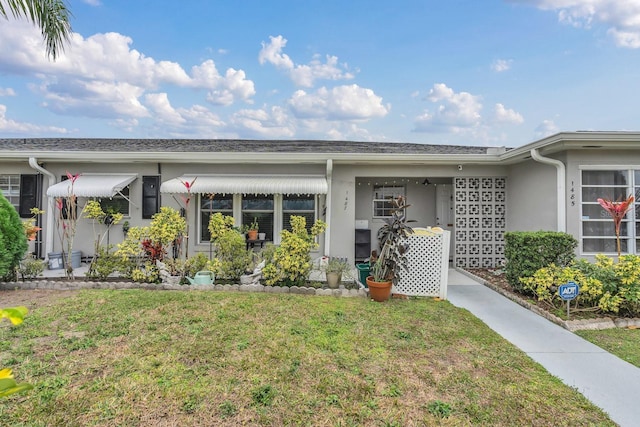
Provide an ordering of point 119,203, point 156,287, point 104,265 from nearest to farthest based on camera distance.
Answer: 1. point 156,287
2. point 104,265
3. point 119,203

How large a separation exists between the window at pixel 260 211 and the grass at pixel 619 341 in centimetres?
1021

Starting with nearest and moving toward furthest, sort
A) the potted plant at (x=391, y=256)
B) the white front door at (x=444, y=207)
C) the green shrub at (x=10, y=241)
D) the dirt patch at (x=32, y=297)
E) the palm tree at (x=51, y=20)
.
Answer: the dirt patch at (x=32, y=297), the palm tree at (x=51, y=20), the potted plant at (x=391, y=256), the green shrub at (x=10, y=241), the white front door at (x=444, y=207)

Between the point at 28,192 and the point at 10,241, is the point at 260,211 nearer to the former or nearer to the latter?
the point at 10,241

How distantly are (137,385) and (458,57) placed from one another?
1841 cm

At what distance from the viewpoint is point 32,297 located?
8.66 m

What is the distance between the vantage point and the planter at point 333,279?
9.55 metres

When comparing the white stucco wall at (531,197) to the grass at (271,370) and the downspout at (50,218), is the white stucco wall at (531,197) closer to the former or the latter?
the grass at (271,370)

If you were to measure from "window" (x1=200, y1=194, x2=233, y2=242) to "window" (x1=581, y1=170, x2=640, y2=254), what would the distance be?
496 inches

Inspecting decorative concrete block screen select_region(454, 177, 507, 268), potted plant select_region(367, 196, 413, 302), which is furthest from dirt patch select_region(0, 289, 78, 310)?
decorative concrete block screen select_region(454, 177, 507, 268)

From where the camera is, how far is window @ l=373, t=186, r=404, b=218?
15.6m

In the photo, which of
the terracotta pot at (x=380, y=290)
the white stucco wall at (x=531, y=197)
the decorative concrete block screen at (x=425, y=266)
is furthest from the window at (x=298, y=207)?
the white stucco wall at (x=531, y=197)

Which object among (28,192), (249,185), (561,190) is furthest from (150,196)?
(561,190)

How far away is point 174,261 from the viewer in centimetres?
1024

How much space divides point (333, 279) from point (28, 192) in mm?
13015
